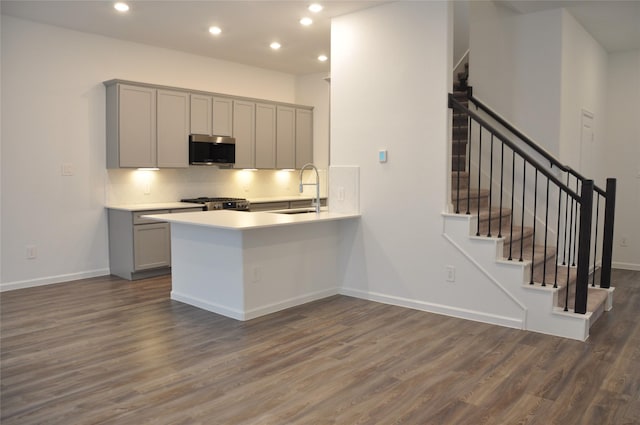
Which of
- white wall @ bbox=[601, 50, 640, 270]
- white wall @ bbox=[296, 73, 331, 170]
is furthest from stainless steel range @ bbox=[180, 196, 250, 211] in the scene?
white wall @ bbox=[601, 50, 640, 270]

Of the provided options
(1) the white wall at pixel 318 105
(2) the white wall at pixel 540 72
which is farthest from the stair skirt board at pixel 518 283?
(1) the white wall at pixel 318 105

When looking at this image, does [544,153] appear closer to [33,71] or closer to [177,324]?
[177,324]

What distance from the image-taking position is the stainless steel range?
6.48 metres

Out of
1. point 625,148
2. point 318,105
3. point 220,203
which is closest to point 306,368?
point 220,203

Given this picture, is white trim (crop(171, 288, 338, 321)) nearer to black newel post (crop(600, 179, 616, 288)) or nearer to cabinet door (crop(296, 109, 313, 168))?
black newel post (crop(600, 179, 616, 288))

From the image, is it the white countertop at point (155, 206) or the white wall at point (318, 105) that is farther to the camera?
the white wall at point (318, 105)

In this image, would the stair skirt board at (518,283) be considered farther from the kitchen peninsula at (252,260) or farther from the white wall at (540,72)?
the white wall at (540,72)

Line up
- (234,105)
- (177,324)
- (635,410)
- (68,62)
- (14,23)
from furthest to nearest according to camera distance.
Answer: (234,105) < (68,62) < (14,23) < (177,324) < (635,410)

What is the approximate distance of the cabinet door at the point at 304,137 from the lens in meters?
7.99

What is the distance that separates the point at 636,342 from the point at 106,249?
5.57m

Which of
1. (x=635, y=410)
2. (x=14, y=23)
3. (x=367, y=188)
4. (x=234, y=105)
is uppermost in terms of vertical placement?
(x=14, y=23)

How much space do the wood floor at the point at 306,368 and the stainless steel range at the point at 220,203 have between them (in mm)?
1982

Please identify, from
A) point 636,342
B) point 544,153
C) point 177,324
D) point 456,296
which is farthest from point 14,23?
point 636,342

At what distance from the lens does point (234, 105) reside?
276 inches
